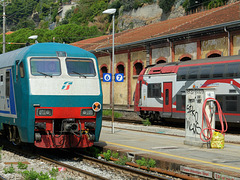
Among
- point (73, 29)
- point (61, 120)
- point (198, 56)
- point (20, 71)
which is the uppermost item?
point (73, 29)

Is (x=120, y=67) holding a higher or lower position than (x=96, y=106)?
higher

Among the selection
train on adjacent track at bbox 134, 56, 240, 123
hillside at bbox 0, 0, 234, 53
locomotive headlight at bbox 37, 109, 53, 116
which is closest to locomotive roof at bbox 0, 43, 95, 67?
locomotive headlight at bbox 37, 109, 53, 116

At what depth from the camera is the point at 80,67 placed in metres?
12.7

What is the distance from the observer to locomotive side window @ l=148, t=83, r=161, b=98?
84.5 ft

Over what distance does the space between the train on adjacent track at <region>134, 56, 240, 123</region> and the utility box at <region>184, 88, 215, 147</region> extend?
6.36 m

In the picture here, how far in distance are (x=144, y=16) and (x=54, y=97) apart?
6702 centimetres

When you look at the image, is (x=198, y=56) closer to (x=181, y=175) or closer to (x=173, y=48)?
(x=173, y=48)

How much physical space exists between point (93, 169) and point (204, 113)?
4788 millimetres

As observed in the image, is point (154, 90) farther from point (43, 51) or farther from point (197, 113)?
point (43, 51)

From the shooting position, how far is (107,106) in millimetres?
44656

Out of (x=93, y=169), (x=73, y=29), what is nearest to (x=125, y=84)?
(x=93, y=169)

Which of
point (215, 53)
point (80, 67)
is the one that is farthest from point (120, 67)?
point (80, 67)

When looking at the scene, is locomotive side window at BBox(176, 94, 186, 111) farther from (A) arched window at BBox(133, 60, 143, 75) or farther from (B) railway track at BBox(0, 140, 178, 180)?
(A) arched window at BBox(133, 60, 143, 75)

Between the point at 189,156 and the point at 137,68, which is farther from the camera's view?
the point at 137,68
